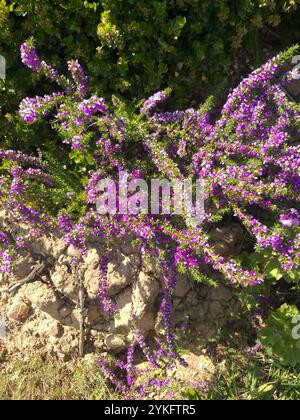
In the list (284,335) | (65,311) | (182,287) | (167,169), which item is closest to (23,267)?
(65,311)

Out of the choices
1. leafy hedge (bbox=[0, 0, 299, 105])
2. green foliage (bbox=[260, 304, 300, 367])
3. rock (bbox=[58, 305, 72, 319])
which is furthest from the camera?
rock (bbox=[58, 305, 72, 319])

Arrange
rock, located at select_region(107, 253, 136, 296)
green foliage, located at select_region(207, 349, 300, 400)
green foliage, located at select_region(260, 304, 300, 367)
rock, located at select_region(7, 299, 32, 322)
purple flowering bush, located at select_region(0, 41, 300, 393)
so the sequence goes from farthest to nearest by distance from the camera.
→ rock, located at select_region(7, 299, 32, 322)
rock, located at select_region(107, 253, 136, 296)
green foliage, located at select_region(207, 349, 300, 400)
green foliage, located at select_region(260, 304, 300, 367)
purple flowering bush, located at select_region(0, 41, 300, 393)

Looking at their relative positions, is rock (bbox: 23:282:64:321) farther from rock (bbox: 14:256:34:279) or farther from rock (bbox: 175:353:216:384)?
rock (bbox: 175:353:216:384)

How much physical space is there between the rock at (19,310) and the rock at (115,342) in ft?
2.21

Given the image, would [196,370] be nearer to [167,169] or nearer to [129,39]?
[167,169]

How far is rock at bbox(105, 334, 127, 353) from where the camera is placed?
3.66 m

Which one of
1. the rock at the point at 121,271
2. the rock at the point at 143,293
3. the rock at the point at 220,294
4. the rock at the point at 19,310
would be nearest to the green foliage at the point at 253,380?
the rock at the point at 220,294

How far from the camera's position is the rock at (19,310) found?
3.76m

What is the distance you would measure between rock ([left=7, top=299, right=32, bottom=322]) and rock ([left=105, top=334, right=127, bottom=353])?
673 mm

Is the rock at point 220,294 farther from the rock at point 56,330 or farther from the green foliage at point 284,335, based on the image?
the rock at point 56,330

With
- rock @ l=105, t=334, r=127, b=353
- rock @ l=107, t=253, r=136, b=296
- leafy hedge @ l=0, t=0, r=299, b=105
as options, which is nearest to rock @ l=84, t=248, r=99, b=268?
rock @ l=107, t=253, r=136, b=296

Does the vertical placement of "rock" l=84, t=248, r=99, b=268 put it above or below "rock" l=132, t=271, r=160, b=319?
above

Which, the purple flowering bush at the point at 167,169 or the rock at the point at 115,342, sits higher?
the purple flowering bush at the point at 167,169

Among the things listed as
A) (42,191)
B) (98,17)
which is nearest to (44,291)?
(42,191)
